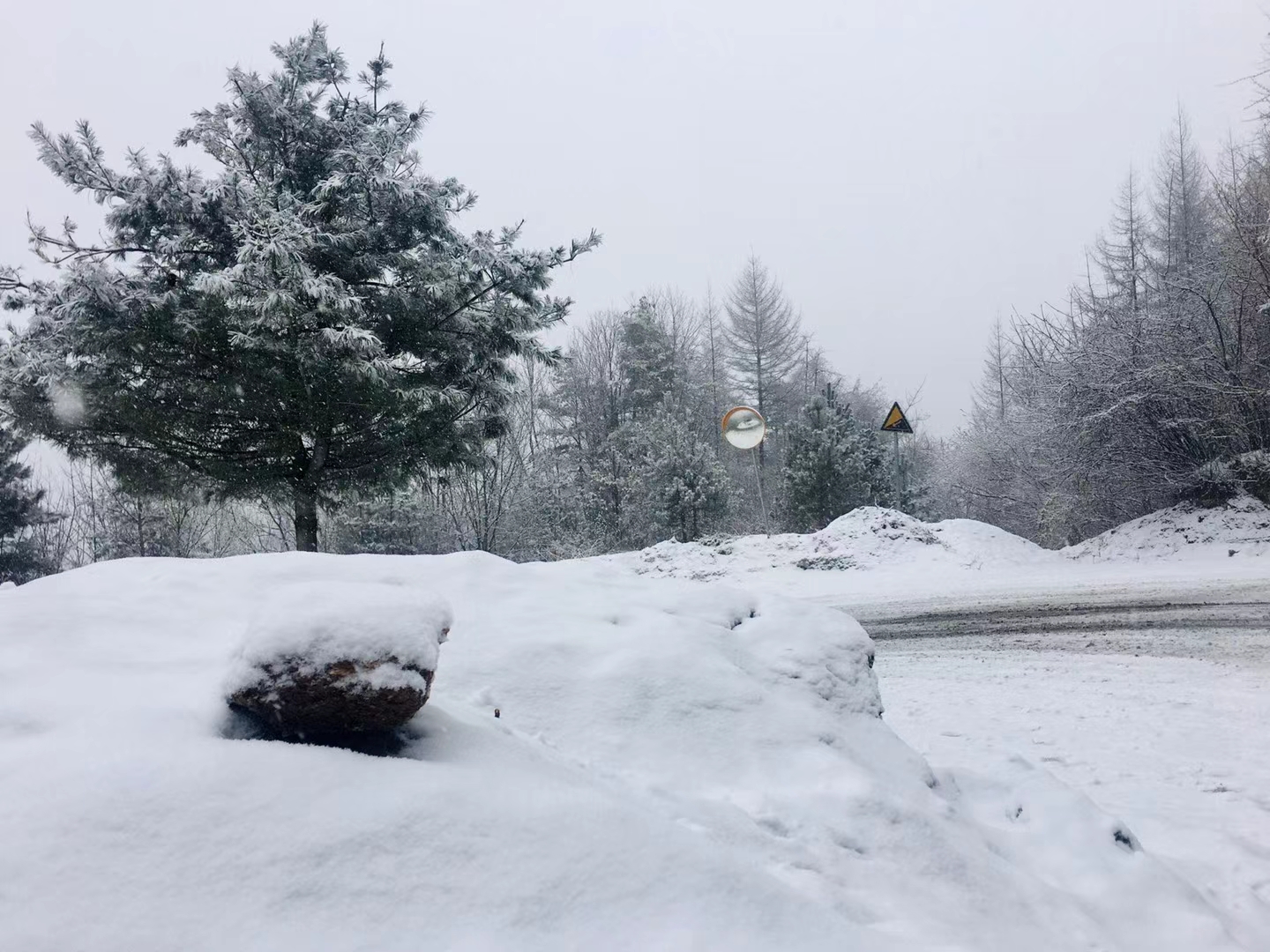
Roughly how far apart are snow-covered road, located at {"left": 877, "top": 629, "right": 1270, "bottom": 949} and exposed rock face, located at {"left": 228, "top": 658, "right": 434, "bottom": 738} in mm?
2878

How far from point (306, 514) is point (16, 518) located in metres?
14.0

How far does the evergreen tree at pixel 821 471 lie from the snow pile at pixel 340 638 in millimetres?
18454

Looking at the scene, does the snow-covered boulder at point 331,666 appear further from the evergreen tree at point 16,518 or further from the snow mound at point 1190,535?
the evergreen tree at point 16,518

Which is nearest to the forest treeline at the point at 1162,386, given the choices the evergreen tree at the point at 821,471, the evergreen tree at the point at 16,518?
the evergreen tree at the point at 821,471

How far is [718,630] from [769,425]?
107 ft

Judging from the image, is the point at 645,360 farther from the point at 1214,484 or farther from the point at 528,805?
the point at 528,805

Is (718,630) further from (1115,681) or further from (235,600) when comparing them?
(1115,681)

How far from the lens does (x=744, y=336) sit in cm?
3525

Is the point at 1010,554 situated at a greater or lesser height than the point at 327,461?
lesser

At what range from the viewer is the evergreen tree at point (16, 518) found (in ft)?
62.5

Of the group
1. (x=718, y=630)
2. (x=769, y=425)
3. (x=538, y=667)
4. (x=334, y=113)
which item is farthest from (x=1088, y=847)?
(x=769, y=425)

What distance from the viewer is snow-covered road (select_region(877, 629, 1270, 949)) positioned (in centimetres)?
323

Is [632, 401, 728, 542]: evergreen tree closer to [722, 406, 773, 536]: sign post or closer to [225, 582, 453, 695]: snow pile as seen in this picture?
[722, 406, 773, 536]: sign post

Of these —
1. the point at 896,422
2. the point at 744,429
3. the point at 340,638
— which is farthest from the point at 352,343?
the point at 744,429
